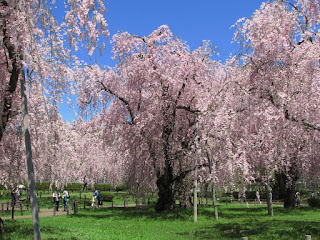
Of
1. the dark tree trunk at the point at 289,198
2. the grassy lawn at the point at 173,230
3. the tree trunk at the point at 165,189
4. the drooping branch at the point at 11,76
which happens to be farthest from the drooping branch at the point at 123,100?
the dark tree trunk at the point at 289,198

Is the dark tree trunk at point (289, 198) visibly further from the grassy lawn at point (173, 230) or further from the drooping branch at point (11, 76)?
the drooping branch at point (11, 76)

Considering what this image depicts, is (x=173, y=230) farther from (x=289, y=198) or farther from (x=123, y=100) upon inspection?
(x=289, y=198)

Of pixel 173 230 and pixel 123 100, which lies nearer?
pixel 173 230

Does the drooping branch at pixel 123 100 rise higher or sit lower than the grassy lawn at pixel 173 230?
higher

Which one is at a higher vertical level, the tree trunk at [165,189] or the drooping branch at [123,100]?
the drooping branch at [123,100]

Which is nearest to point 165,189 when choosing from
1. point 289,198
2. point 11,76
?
point 289,198

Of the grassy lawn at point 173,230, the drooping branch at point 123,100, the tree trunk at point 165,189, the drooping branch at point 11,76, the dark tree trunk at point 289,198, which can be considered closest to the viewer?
the drooping branch at point 11,76

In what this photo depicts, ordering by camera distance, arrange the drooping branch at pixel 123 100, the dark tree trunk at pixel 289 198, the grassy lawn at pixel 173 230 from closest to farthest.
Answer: the grassy lawn at pixel 173 230 < the drooping branch at pixel 123 100 < the dark tree trunk at pixel 289 198

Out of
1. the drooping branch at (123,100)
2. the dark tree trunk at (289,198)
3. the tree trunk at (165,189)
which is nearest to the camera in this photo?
the drooping branch at (123,100)

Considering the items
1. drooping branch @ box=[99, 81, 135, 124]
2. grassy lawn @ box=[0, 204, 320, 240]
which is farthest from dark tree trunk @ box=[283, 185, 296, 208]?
drooping branch @ box=[99, 81, 135, 124]

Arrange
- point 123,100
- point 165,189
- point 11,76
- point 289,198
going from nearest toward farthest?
1. point 11,76
2. point 123,100
3. point 165,189
4. point 289,198

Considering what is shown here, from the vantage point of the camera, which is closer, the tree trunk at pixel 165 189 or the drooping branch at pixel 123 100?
the drooping branch at pixel 123 100

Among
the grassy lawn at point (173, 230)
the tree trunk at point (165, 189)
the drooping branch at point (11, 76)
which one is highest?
the drooping branch at point (11, 76)

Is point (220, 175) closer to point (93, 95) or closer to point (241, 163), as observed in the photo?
point (241, 163)
